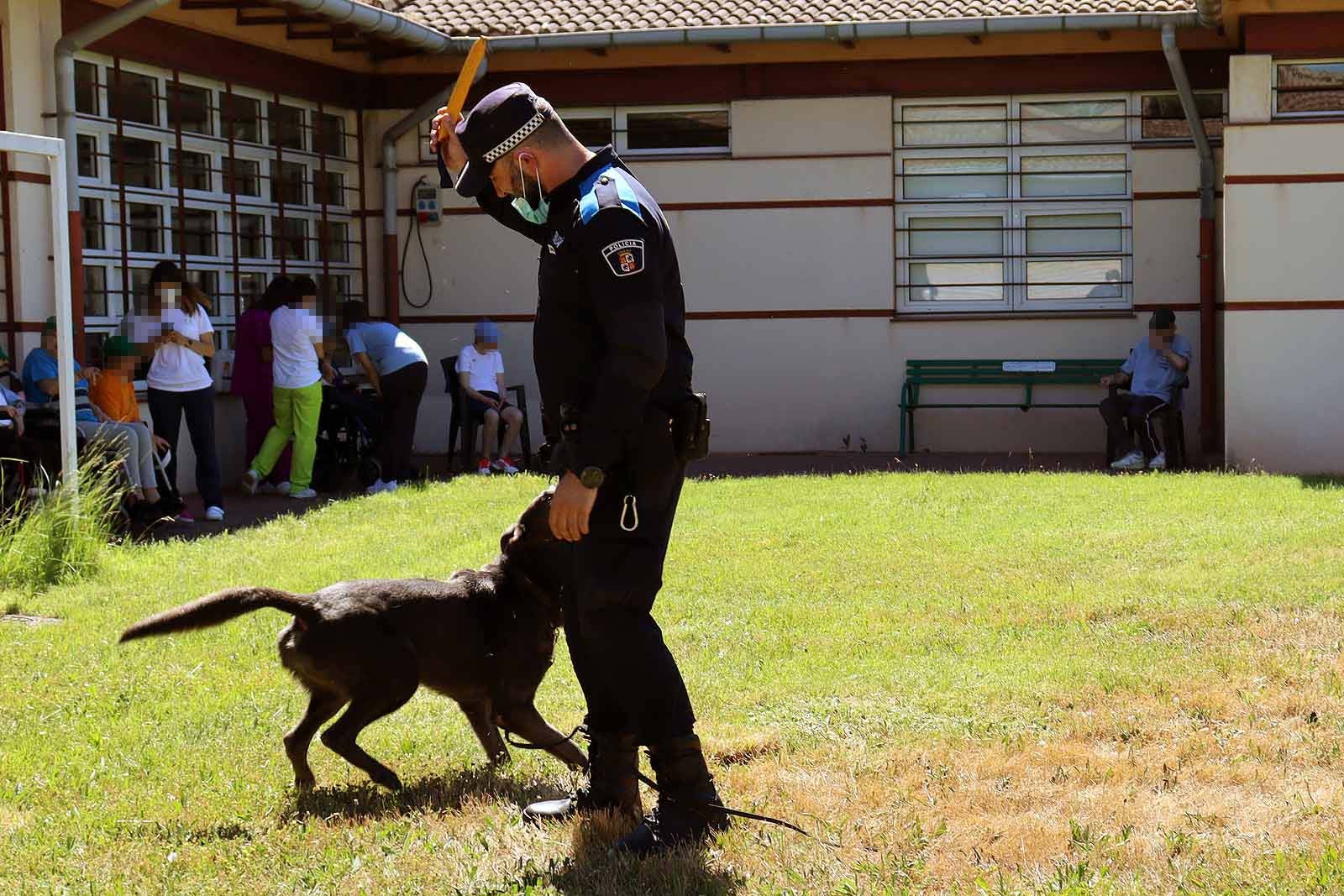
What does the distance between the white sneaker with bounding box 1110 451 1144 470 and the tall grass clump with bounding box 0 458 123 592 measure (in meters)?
8.50

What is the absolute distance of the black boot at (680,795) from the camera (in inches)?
178

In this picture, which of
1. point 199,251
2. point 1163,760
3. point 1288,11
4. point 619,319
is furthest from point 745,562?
point 1288,11

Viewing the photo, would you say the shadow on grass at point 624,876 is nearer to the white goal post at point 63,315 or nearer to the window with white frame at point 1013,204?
the white goal post at point 63,315

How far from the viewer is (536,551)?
5160 mm

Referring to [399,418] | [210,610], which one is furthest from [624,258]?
[399,418]

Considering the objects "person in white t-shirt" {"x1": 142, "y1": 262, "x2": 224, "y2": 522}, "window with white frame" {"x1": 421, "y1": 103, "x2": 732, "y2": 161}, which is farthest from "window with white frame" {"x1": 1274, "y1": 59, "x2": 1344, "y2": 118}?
"person in white t-shirt" {"x1": 142, "y1": 262, "x2": 224, "y2": 522}

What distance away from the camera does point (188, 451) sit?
1348 cm

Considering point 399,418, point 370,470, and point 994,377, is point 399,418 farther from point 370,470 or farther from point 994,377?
point 994,377

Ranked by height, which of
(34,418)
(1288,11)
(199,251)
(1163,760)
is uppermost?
(1288,11)

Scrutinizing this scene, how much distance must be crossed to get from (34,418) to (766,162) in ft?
26.0

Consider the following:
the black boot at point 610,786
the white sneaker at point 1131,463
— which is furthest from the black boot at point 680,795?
the white sneaker at point 1131,463

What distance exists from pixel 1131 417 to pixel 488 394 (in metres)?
5.66

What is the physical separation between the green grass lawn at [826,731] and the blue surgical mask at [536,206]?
5.62 feet

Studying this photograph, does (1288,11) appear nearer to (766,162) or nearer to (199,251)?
(766,162)
